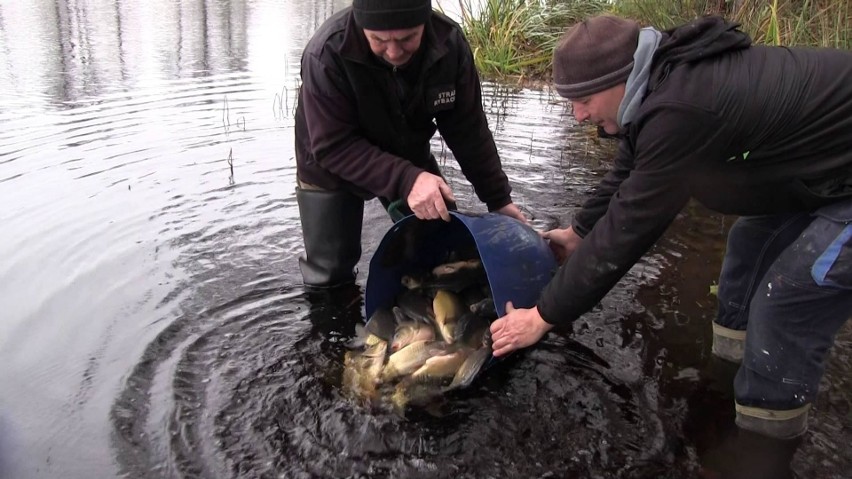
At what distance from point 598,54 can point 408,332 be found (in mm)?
1713

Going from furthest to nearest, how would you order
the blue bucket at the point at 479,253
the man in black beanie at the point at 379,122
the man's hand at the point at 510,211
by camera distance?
the man's hand at the point at 510,211, the man in black beanie at the point at 379,122, the blue bucket at the point at 479,253

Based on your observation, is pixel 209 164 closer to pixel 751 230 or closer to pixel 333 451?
pixel 333 451

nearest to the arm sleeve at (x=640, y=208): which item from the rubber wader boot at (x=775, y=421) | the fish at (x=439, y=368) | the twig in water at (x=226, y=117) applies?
the fish at (x=439, y=368)

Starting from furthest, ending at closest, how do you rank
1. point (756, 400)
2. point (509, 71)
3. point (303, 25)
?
point (303, 25), point (509, 71), point (756, 400)

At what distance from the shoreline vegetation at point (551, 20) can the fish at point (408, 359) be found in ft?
19.5

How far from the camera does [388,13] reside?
320 cm

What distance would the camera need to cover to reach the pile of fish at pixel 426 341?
10.6ft

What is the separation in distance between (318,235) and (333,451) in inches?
63.4

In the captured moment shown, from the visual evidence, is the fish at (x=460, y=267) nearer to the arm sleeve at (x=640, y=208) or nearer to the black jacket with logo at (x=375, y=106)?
the black jacket with logo at (x=375, y=106)

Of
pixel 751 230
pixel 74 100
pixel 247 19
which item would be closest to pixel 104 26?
pixel 247 19

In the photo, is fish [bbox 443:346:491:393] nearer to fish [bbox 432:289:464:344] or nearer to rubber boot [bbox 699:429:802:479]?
fish [bbox 432:289:464:344]

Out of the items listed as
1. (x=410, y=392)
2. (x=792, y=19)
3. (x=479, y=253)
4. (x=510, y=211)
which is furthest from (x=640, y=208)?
(x=792, y=19)

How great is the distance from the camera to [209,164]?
668 centimetres

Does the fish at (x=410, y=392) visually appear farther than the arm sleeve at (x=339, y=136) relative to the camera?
No
